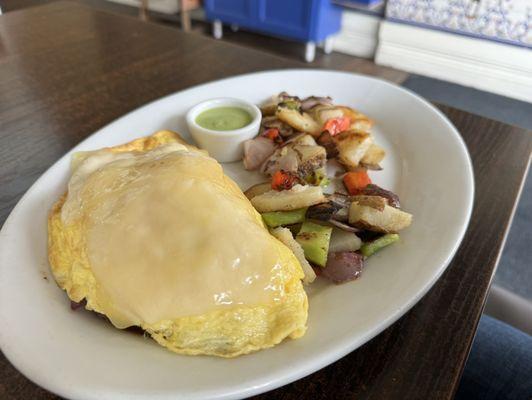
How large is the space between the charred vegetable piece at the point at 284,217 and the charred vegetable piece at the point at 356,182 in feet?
0.91

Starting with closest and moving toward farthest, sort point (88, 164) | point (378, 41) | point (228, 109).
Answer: point (88, 164) → point (228, 109) → point (378, 41)

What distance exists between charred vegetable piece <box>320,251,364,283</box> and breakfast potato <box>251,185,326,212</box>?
0.18m

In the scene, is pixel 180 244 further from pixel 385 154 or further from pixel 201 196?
pixel 385 154

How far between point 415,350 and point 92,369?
0.69m

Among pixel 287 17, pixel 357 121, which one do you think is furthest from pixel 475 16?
pixel 357 121

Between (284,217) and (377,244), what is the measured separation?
10.8 inches

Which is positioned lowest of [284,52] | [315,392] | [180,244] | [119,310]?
[284,52]

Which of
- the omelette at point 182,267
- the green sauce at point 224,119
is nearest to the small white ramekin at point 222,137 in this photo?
the green sauce at point 224,119

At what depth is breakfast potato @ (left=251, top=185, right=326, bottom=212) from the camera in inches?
50.7

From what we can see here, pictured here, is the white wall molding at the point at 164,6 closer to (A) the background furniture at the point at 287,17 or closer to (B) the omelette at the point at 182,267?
(A) the background furniture at the point at 287,17

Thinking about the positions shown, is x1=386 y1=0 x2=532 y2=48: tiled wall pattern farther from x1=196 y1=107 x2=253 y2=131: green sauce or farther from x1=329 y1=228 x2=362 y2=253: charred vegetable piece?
x1=329 y1=228 x2=362 y2=253: charred vegetable piece

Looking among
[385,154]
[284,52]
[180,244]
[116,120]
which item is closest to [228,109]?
[116,120]

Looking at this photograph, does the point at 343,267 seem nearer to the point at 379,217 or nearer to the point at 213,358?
the point at 379,217

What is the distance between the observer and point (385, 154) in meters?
1.71
